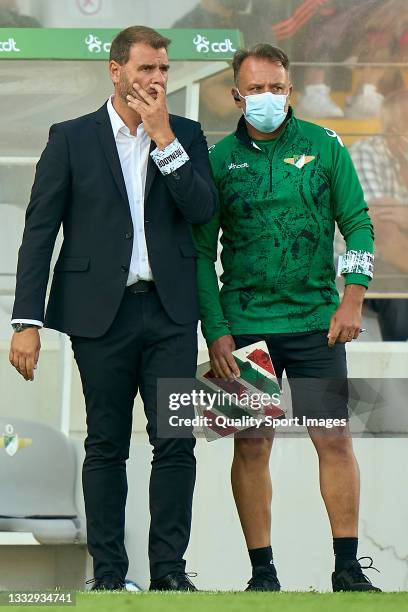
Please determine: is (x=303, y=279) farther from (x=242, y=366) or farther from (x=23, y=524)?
(x=23, y=524)

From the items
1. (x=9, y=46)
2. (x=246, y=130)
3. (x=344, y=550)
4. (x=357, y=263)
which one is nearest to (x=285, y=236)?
(x=357, y=263)

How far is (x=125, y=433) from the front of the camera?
14.5 ft

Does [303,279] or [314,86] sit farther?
[314,86]

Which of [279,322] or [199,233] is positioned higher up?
[199,233]

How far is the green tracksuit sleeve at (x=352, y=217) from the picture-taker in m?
4.55

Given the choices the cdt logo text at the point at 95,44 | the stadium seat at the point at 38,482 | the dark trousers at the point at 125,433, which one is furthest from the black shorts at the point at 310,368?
the cdt logo text at the point at 95,44

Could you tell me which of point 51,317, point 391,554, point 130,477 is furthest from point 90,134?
point 391,554

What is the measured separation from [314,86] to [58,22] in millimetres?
1023

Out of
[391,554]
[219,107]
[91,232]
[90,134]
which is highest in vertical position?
[219,107]

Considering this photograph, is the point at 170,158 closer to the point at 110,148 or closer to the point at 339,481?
the point at 110,148

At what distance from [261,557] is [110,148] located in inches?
51.7

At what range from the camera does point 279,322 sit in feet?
15.0

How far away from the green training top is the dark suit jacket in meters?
Result: 0.16

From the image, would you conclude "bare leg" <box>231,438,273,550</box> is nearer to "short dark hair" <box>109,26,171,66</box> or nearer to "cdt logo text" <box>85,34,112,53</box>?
"short dark hair" <box>109,26,171,66</box>
